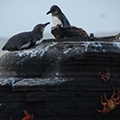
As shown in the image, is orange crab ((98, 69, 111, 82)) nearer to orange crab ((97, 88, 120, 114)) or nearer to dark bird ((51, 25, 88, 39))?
orange crab ((97, 88, 120, 114))

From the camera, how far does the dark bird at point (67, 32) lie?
23.2 feet

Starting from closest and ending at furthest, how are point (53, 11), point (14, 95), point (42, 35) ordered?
point (14, 95) < point (42, 35) < point (53, 11)

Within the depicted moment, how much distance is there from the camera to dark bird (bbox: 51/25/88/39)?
706 centimetres

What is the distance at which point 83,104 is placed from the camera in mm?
5711

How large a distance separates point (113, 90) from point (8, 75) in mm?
1924

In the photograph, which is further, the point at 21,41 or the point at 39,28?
the point at 39,28

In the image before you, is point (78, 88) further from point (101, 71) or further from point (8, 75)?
point (8, 75)

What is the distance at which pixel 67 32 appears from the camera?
23.3 ft

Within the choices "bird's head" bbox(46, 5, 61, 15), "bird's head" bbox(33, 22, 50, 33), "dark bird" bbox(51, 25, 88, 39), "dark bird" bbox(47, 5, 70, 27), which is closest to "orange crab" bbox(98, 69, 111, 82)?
"dark bird" bbox(51, 25, 88, 39)

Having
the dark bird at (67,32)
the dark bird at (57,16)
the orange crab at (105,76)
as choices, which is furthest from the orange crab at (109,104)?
the dark bird at (57,16)

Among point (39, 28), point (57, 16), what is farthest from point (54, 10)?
point (39, 28)

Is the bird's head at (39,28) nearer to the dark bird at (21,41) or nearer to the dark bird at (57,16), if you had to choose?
the dark bird at (21,41)

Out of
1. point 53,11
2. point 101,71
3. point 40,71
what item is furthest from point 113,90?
point 53,11

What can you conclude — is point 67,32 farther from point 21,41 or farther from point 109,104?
point 109,104
